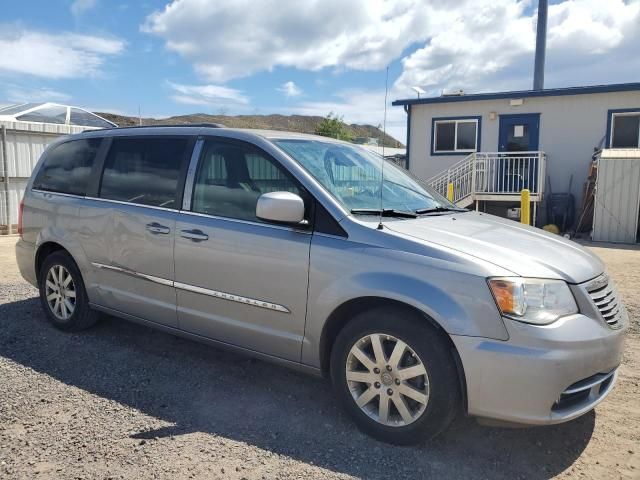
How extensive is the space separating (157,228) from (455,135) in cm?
1387

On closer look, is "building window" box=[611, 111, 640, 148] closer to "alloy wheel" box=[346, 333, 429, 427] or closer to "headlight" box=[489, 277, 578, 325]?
"headlight" box=[489, 277, 578, 325]

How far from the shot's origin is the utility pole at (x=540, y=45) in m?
22.0

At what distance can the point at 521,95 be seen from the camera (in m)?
14.9

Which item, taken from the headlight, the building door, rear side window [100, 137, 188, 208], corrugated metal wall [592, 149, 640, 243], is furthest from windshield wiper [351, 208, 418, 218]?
the building door

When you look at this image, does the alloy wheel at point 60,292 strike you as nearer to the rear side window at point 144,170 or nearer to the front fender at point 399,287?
the rear side window at point 144,170

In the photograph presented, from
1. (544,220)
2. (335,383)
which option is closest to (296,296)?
(335,383)

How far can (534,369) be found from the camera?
2539 mm

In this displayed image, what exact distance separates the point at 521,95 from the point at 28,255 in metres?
13.8

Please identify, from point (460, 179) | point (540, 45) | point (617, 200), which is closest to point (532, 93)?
point (460, 179)

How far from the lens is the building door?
14398 mm

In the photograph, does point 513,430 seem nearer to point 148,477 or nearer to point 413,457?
point 413,457

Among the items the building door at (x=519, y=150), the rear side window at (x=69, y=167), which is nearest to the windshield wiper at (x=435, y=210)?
the rear side window at (x=69, y=167)

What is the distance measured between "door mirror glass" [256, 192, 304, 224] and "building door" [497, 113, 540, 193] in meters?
12.4

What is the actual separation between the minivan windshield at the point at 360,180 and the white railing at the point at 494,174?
10.9 meters
